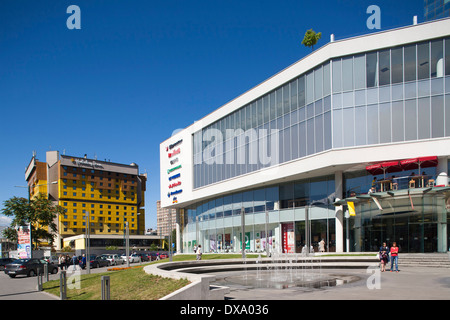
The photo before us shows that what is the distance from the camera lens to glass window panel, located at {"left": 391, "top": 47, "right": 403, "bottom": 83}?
104 feet

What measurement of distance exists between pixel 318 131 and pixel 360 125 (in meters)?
3.75

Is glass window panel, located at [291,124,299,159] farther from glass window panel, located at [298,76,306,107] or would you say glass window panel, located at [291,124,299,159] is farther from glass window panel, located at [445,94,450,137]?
glass window panel, located at [445,94,450,137]

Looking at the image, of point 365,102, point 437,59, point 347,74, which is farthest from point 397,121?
point 347,74

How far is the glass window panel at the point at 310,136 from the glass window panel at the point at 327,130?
1609 mm

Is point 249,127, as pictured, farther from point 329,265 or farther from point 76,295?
point 76,295

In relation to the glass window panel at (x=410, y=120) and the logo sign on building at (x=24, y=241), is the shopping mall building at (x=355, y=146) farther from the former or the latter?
the logo sign on building at (x=24, y=241)

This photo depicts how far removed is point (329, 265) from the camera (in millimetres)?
25016

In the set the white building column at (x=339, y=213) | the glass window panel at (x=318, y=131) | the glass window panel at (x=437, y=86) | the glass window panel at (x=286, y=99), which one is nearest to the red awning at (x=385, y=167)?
the white building column at (x=339, y=213)

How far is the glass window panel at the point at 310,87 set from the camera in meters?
36.3

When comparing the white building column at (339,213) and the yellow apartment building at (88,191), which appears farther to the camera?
the yellow apartment building at (88,191)

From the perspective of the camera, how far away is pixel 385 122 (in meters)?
32.1
